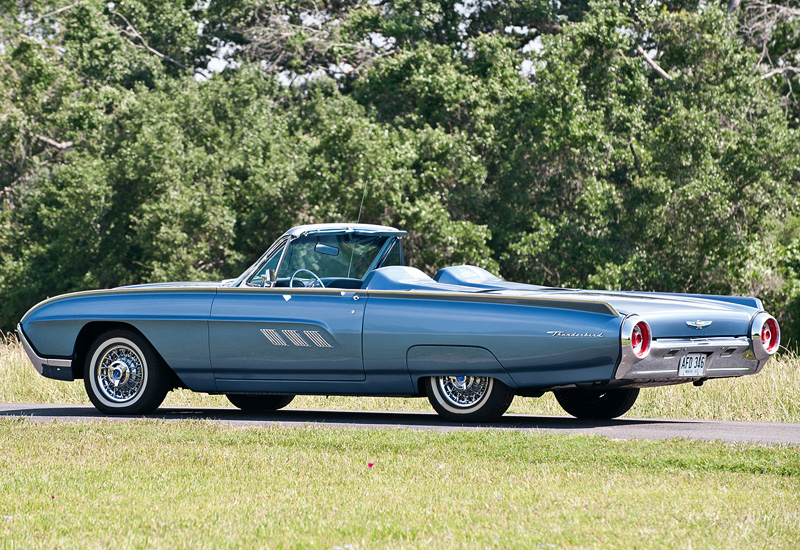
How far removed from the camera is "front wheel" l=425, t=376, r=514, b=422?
905 centimetres

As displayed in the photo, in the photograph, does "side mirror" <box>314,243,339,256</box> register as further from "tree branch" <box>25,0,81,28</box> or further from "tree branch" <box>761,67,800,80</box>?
"tree branch" <box>25,0,81,28</box>

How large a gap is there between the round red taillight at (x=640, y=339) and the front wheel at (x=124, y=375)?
4020mm

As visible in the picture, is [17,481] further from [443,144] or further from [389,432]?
[443,144]

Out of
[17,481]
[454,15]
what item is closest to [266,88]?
[454,15]

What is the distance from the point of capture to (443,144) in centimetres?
2952

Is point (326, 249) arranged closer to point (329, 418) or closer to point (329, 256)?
point (329, 256)

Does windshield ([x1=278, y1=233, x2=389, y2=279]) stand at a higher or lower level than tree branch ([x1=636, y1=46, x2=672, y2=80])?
lower

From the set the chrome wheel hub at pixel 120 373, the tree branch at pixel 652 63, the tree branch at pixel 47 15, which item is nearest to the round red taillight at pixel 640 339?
the chrome wheel hub at pixel 120 373

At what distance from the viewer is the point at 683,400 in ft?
41.2

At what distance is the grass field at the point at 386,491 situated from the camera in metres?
5.00

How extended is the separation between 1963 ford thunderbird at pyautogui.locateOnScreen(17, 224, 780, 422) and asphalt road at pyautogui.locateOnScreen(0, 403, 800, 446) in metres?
0.27

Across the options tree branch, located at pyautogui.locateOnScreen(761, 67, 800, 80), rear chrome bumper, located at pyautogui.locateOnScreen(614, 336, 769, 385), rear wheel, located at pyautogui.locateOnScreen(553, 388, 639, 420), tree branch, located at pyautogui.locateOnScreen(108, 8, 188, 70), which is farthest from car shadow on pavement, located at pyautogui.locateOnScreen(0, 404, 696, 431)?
tree branch, located at pyautogui.locateOnScreen(108, 8, 188, 70)

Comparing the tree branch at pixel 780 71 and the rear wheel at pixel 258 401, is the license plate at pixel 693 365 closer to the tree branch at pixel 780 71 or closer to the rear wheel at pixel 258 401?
the rear wheel at pixel 258 401

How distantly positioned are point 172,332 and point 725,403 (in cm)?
593
